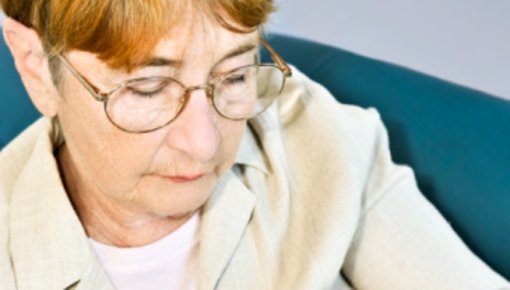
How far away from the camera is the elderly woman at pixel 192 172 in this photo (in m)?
1.09

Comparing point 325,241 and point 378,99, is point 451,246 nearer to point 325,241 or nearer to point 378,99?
point 325,241

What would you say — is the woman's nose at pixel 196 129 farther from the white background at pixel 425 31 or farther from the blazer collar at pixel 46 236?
the white background at pixel 425 31

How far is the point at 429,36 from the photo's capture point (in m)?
2.43

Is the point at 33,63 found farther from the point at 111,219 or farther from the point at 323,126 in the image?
the point at 323,126

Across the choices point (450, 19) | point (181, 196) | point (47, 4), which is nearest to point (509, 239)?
point (181, 196)

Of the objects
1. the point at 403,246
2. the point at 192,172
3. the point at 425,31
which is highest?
the point at 192,172

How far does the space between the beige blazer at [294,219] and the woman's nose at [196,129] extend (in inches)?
9.6

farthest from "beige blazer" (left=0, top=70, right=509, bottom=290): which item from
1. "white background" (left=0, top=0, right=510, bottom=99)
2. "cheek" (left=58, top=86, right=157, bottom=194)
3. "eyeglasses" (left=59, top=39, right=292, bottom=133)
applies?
"white background" (left=0, top=0, right=510, bottom=99)

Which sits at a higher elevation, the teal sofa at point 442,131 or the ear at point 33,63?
the ear at point 33,63

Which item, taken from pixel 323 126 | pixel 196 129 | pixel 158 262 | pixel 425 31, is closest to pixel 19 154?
pixel 158 262

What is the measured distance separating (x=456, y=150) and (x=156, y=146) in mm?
577

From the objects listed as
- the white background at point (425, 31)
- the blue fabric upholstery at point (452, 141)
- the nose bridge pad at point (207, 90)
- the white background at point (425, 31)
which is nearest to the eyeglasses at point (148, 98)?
the nose bridge pad at point (207, 90)

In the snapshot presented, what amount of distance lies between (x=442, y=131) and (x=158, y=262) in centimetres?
55

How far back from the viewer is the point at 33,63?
118 cm
